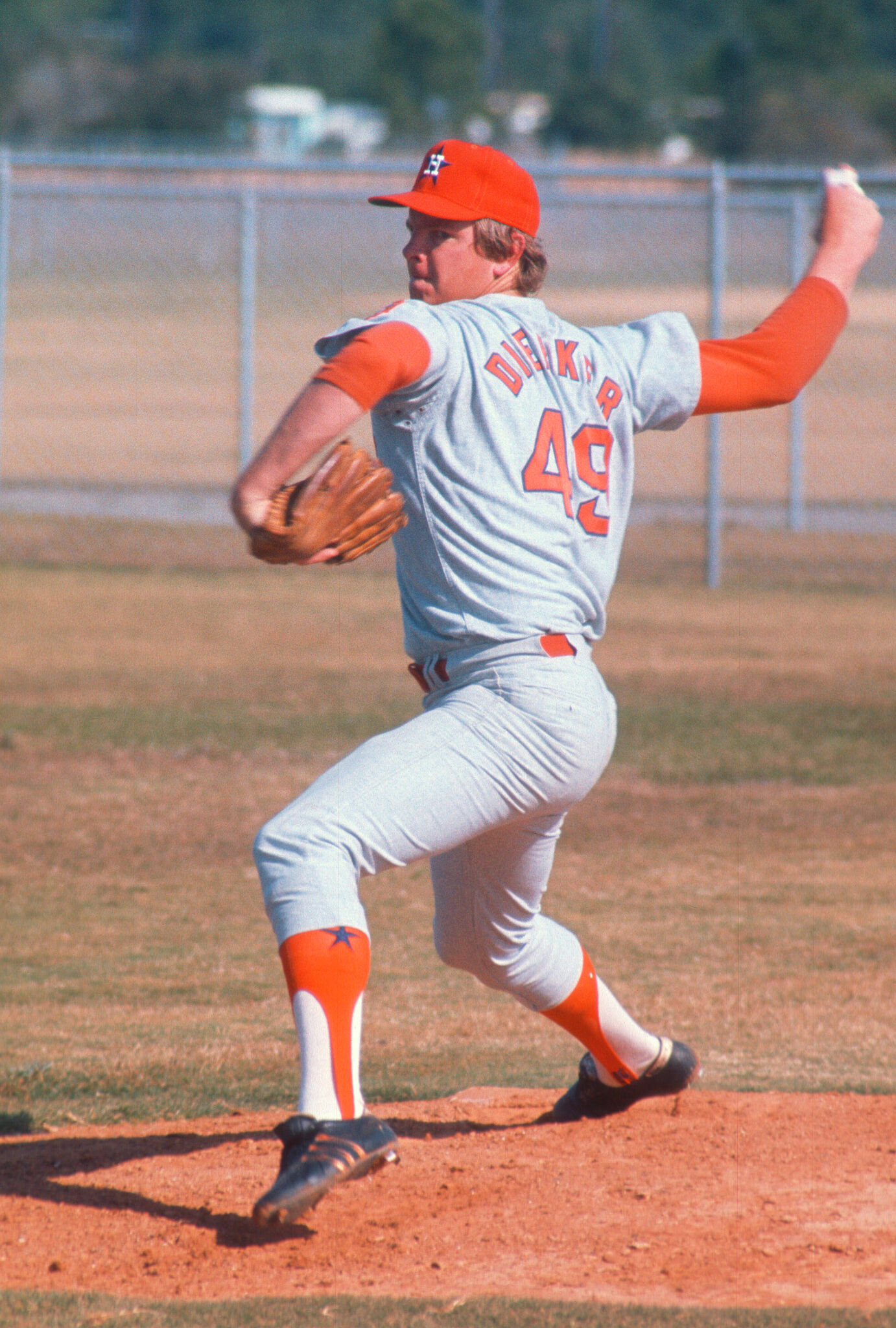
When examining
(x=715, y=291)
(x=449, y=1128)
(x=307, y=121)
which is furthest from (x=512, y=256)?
(x=307, y=121)

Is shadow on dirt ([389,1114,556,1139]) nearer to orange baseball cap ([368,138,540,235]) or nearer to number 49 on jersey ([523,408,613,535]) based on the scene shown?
number 49 on jersey ([523,408,613,535])

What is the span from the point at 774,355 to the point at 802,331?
3.4 inches

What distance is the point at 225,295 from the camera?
30.3 meters

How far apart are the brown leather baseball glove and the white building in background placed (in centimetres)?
4672

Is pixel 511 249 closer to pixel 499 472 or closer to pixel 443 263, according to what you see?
pixel 443 263

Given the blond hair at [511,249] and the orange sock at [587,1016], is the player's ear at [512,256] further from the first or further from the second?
the orange sock at [587,1016]

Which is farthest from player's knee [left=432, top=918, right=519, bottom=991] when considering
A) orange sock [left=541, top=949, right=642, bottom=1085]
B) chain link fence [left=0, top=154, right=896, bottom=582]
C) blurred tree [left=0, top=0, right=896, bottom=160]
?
blurred tree [left=0, top=0, right=896, bottom=160]

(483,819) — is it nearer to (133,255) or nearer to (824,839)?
(824,839)

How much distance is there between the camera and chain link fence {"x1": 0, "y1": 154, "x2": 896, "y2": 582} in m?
12.7

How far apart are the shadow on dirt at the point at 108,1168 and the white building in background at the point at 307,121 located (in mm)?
46249

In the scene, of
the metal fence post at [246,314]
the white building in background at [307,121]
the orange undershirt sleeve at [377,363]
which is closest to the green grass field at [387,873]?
the orange undershirt sleeve at [377,363]

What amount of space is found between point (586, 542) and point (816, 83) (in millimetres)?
50185

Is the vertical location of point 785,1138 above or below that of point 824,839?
above

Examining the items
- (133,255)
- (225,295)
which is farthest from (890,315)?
(133,255)
